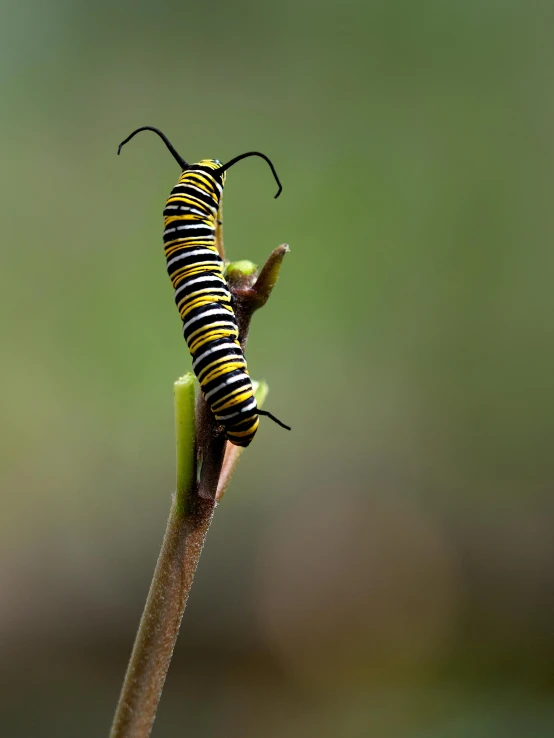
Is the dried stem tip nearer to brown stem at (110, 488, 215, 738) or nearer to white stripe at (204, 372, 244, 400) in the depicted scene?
white stripe at (204, 372, 244, 400)

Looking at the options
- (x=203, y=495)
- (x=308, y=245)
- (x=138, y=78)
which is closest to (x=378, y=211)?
(x=308, y=245)

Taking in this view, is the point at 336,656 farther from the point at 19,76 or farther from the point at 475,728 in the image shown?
the point at 19,76

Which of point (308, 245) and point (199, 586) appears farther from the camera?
point (308, 245)

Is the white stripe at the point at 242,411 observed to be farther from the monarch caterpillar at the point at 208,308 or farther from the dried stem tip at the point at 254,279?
the dried stem tip at the point at 254,279

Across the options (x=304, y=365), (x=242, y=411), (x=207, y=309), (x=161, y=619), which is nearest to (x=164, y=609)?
(x=161, y=619)

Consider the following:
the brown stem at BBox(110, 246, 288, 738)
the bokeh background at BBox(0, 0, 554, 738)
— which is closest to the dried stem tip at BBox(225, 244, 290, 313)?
the brown stem at BBox(110, 246, 288, 738)
